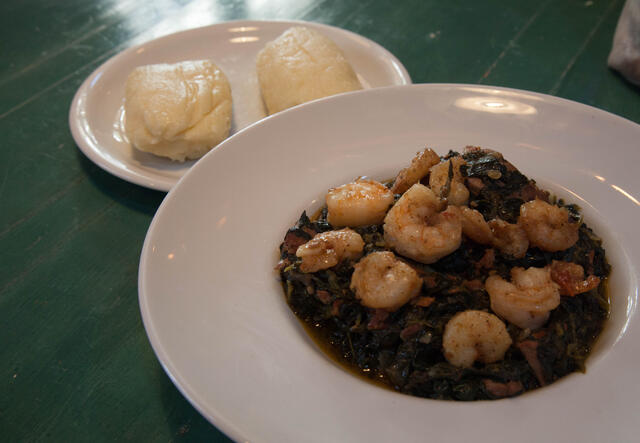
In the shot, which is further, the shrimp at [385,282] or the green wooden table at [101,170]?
the green wooden table at [101,170]

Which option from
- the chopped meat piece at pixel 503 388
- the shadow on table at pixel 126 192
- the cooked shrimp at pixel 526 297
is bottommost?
the shadow on table at pixel 126 192

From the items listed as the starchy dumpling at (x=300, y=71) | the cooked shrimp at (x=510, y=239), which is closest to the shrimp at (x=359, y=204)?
the cooked shrimp at (x=510, y=239)

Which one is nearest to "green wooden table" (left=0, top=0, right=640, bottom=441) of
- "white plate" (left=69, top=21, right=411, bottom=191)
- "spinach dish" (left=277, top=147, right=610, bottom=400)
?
"white plate" (left=69, top=21, right=411, bottom=191)

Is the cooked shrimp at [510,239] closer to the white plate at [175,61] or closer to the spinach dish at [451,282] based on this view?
the spinach dish at [451,282]

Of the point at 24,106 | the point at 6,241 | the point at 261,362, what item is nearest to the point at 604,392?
the point at 261,362

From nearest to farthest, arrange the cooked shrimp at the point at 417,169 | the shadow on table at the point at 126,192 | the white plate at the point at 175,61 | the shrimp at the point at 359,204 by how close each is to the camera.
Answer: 1. the shrimp at the point at 359,204
2. the cooked shrimp at the point at 417,169
3. the shadow on table at the point at 126,192
4. the white plate at the point at 175,61

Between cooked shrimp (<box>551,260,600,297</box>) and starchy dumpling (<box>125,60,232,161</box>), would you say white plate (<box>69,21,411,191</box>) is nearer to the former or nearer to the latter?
starchy dumpling (<box>125,60,232,161</box>)
